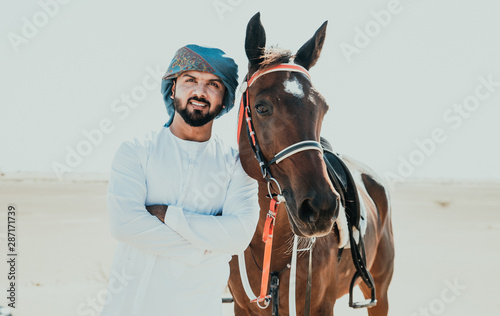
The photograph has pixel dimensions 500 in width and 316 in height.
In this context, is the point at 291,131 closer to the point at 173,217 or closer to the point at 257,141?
the point at 257,141

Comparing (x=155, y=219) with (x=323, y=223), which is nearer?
(x=155, y=219)

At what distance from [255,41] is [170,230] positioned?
4.32 feet

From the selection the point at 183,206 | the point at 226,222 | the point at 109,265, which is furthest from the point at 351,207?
the point at 109,265

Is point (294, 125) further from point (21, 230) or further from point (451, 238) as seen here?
point (451, 238)

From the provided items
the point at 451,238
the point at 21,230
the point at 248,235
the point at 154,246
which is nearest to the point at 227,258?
the point at 248,235

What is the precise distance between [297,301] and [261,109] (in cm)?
137

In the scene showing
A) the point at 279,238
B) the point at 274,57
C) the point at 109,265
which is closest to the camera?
the point at 274,57

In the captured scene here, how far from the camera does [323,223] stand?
2156 mm

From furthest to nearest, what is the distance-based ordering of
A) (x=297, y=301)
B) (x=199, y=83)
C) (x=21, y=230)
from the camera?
1. (x=21, y=230)
2. (x=297, y=301)
3. (x=199, y=83)

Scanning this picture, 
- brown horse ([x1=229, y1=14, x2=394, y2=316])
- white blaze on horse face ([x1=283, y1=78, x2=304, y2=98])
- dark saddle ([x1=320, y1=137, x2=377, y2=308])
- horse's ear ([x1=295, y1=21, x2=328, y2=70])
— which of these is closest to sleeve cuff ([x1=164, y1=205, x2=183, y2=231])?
brown horse ([x1=229, y1=14, x2=394, y2=316])

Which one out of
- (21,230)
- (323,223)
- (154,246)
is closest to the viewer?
(154,246)

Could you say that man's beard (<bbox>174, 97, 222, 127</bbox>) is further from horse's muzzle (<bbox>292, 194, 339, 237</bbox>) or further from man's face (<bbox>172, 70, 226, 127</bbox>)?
horse's muzzle (<bbox>292, 194, 339, 237</bbox>)

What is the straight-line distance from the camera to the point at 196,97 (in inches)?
89.7

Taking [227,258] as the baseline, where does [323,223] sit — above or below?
above
